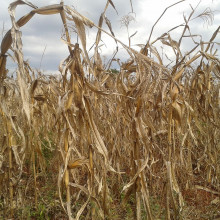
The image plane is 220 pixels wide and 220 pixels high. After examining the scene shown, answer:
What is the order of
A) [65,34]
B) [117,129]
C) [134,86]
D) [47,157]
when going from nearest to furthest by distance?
1. [65,34]
2. [134,86]
3. [117,129]
4. [47,157]

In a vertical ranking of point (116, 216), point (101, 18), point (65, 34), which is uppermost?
point (101, 18)

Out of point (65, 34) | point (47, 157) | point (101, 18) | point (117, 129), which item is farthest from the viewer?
point (47, 157)

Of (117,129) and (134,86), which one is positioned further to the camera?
(117,129)

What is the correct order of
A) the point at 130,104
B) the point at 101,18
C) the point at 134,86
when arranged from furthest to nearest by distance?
the point at 101,18 → the point at 130,104 → the point at 134,86

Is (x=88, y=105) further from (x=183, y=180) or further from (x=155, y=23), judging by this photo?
(x=183, y=180)

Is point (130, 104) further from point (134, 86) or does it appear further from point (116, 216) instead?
point (116, 216)

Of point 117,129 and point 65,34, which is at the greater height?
point 65,34

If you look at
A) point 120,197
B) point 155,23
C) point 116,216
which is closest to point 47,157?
point 120,197

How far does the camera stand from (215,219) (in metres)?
1.68

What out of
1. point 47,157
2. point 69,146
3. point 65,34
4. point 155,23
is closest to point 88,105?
point 69,146

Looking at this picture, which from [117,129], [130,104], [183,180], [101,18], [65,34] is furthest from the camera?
[183,180]

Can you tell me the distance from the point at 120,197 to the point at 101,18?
1521 mm

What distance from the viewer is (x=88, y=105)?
1287mm

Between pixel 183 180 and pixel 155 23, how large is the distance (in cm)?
156
